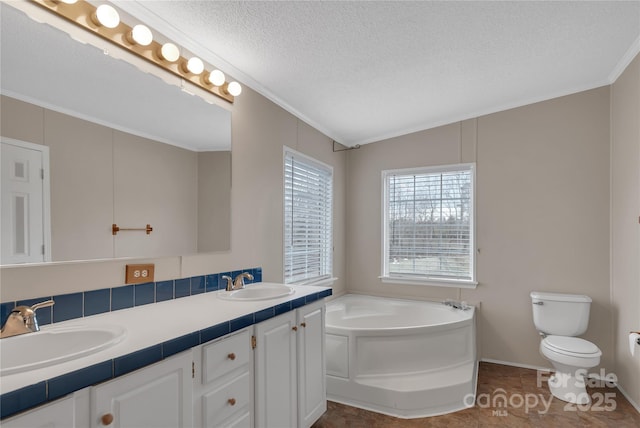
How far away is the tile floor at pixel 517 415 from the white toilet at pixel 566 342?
0.40ft

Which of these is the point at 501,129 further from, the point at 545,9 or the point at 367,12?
the point at 367,12

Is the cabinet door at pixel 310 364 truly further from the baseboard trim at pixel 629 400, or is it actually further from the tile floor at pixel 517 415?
the baseboard trim at pixel 629 400

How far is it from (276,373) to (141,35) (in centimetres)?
180

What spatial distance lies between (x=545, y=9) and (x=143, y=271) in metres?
2.65

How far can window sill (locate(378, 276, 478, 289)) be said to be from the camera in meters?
3.70

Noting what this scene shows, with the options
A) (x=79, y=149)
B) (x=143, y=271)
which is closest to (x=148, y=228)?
(x=143, y=271)

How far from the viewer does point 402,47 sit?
2305 millimetres

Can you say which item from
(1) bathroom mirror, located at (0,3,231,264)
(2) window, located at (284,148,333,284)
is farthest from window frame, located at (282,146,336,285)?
(1) bathroom mirror, located at (0,3,231,264)

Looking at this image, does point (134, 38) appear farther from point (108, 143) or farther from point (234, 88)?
point (234, 88)

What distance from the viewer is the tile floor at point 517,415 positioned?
8.05 feet

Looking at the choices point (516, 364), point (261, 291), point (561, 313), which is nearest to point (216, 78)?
point (261, 291)

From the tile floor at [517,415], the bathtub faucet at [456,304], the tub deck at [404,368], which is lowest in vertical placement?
the tile floor at [517,415]

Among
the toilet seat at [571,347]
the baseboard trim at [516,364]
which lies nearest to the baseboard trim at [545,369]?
the baseboard trim at [516,364]

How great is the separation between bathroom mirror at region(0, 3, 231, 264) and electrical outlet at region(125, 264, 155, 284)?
7 centimetres
